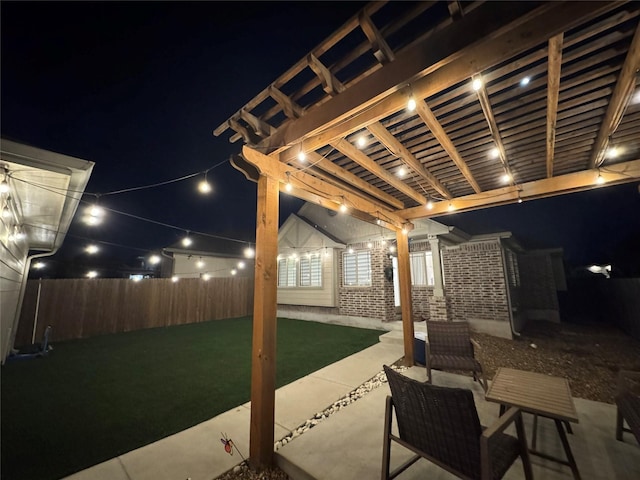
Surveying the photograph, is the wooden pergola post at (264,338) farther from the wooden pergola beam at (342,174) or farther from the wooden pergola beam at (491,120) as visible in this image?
the wooden pergola beam at (491,120)

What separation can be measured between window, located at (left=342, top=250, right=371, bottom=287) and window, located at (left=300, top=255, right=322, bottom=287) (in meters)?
1.14

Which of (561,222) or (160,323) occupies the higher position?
(561,222)

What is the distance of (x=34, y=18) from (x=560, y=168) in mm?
12491

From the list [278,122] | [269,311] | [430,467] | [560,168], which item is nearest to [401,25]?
[278,122]

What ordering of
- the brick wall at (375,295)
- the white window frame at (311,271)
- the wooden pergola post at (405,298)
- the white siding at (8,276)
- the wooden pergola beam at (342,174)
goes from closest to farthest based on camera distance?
the wooden pergola beam at (342,174)
the white siding at (8,276)
the wooden pergola post at (405,298)
the brick wall at (375,295)
the white window frame at (311,271)

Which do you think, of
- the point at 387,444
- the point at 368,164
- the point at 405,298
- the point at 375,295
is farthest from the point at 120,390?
the point at 375,295

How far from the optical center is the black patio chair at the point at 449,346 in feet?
13.0

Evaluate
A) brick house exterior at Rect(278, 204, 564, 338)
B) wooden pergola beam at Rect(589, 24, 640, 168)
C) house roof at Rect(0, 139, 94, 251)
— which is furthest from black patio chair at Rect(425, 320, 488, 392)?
house roof at Rect(0, 139, 94, 251)

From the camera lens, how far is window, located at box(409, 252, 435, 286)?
30.4ft

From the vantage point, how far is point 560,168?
149 inches

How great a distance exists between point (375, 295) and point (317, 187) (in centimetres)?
642

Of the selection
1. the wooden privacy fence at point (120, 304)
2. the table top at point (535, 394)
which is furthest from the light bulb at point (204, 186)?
the wooden privacy fence at point (120, 304)

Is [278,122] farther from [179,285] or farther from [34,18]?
[179,285]

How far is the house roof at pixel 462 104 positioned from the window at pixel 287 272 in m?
7.82
